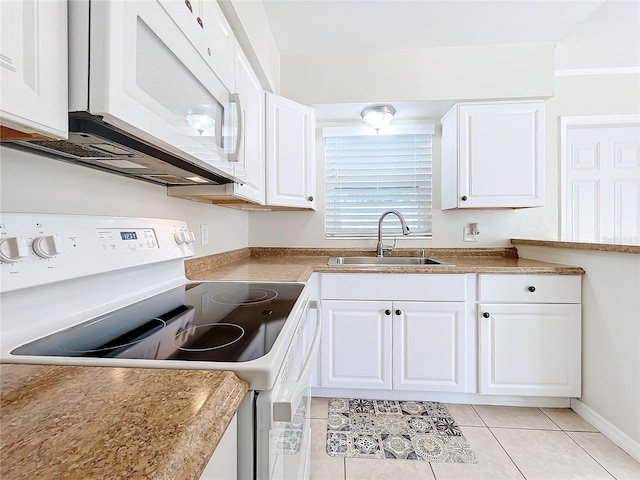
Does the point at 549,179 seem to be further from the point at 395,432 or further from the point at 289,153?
the point at 395,432

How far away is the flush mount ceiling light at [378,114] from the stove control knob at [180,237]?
1.64m

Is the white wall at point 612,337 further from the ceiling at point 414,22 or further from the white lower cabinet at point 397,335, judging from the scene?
the ceiling at point 414,22

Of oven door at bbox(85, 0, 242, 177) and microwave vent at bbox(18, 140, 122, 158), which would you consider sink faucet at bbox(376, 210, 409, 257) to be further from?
microwave vent at bbox(18, 140, 122, 158)

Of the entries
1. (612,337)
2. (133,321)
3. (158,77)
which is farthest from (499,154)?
(133,321)

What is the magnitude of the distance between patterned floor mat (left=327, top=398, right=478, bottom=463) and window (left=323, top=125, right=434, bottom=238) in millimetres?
1262

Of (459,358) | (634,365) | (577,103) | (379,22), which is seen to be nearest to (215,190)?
(379,22)

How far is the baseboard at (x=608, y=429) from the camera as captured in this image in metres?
1.47

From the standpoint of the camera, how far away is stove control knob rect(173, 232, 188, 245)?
1.25 m

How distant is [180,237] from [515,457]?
1.88 m

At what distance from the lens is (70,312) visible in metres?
0.79

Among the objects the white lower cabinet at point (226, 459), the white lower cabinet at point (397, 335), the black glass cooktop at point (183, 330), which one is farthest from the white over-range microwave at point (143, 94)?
the white lower cabinet at point (397, 335)

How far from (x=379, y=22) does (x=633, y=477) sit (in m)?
2.69

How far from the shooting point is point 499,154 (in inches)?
82.6

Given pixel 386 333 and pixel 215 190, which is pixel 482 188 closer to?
pixel 386 333
